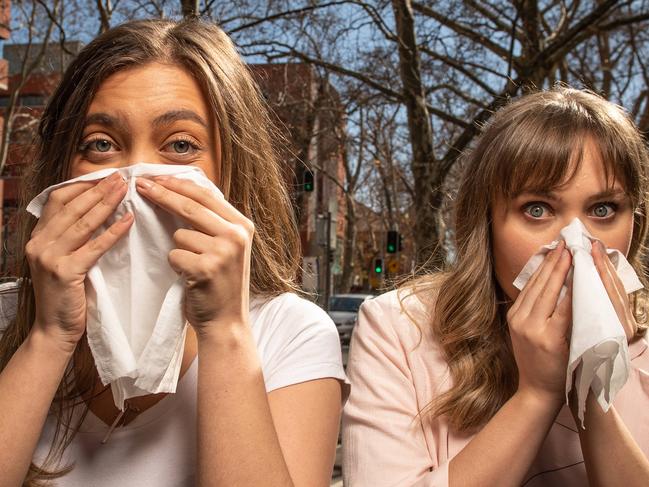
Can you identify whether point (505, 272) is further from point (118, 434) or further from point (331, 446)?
point (118, 434)

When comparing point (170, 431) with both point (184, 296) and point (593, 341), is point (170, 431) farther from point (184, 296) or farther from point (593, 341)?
point (593, 341)

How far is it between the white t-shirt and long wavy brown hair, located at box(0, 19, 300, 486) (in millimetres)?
37

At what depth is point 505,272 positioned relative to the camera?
6.17 feet

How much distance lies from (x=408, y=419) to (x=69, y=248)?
2.91ft

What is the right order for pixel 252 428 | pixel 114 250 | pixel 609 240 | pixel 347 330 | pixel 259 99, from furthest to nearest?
pixel 347 330
pixel 259 99
pixel 609 240
pixel 114 250
pixel 252 428

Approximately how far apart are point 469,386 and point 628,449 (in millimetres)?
396

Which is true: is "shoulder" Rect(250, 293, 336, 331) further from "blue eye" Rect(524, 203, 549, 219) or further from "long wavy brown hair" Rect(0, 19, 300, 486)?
"blue eye" Rect(524, 203, 549, 219)

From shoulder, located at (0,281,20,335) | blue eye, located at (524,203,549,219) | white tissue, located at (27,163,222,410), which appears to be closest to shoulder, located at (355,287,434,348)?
blue eye, located at (524,203,549,219)

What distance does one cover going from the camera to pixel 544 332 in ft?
5.20

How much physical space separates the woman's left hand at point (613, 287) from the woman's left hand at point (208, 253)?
75 centimetres

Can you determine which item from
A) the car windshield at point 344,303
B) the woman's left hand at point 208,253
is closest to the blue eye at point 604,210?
the woman's left hand at point 208,253

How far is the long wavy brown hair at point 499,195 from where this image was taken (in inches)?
72.6

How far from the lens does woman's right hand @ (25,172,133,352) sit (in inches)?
56.9

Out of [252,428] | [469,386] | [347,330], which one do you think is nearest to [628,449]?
[469,386]
